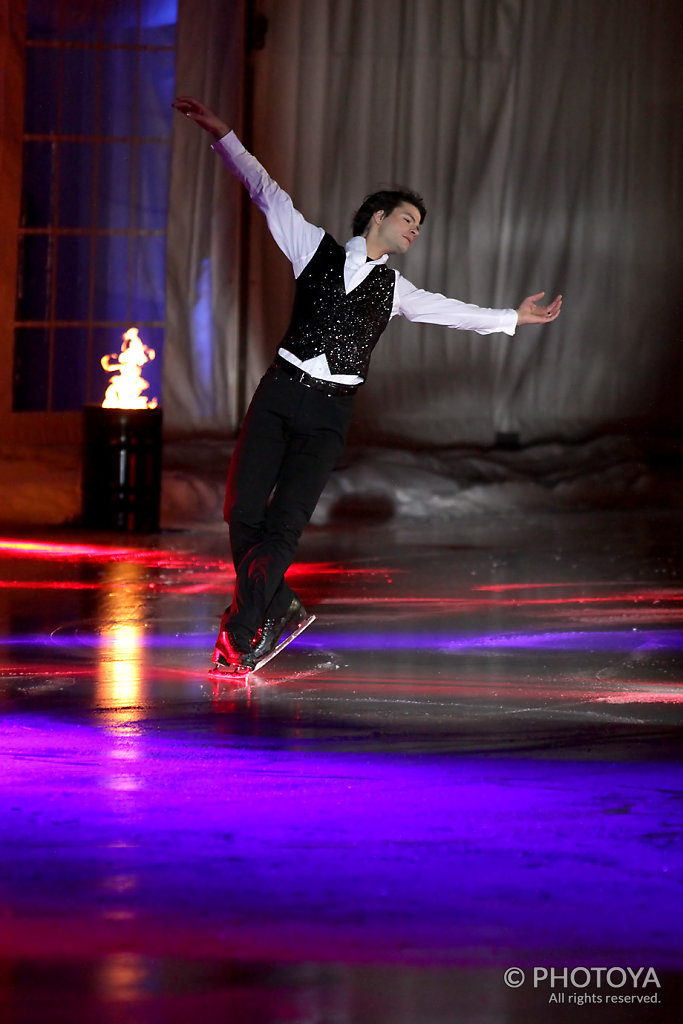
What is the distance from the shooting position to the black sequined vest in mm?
3305

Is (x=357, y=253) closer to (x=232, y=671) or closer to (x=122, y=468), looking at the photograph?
(x=232, y=671)

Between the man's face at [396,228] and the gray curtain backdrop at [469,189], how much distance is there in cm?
521

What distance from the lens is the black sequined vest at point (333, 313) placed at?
10.8 ft

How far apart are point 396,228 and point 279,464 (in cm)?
65

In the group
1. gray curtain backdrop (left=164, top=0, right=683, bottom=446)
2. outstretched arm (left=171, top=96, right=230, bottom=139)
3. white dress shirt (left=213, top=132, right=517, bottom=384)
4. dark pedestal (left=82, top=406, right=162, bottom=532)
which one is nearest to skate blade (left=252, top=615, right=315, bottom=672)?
white dress shirt (left=213, top=132, right=517, bottom=384)

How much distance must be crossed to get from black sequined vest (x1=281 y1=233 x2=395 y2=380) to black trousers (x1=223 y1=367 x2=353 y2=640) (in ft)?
0.32

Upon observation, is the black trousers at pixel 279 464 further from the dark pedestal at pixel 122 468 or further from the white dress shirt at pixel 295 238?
the dark pedestal at pixel 122 468

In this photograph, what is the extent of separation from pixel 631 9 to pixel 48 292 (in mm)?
4152

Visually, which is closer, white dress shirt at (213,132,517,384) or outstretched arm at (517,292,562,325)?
white dress shirt at (213,132,517,384)

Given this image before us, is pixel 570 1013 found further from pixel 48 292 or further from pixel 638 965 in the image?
pixel 48 292

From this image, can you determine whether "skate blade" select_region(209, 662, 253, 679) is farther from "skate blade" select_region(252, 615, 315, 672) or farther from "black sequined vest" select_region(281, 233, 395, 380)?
"black sequined vest" select_region(281, 233, 395, 380)

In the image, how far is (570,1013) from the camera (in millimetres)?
1451

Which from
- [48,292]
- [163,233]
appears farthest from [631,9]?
[48,292]

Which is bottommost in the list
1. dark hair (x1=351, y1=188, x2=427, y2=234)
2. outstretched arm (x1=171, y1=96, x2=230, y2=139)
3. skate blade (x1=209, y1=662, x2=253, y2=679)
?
skate blade (x1=209, y1=662, x2=253, y2=679)
